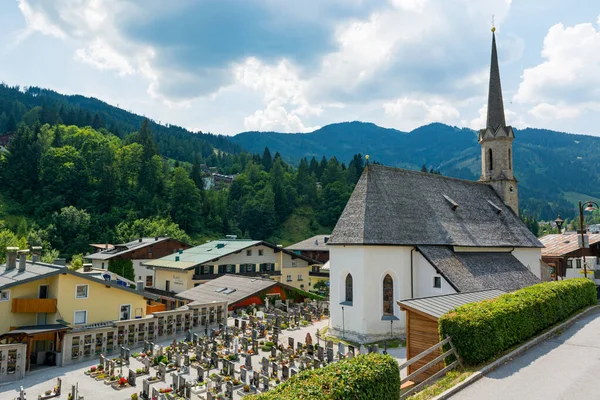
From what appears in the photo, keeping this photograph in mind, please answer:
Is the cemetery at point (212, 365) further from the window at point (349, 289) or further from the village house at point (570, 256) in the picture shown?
the village house at point (570, 256)

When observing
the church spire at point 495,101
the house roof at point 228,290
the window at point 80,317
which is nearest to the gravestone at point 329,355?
the window at point 80,317

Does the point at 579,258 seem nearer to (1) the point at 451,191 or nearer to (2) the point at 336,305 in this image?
(1) the point at 451,191

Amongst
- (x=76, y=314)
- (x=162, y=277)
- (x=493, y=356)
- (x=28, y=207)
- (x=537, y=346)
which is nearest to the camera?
(x=493, y=356)

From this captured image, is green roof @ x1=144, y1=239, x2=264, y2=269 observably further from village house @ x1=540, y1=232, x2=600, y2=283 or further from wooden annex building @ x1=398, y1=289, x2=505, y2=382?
wooden annex building @ x1=398, y1=289, x2=505, y2=382

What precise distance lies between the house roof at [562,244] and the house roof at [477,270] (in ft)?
45.2

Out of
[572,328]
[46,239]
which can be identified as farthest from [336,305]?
[46,239]

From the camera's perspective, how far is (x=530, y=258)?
113 ft

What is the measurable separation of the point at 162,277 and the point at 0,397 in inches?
1231

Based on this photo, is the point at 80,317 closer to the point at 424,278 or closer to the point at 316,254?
the point at 424,278

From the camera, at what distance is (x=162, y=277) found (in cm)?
4869

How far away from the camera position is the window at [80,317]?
25812mm

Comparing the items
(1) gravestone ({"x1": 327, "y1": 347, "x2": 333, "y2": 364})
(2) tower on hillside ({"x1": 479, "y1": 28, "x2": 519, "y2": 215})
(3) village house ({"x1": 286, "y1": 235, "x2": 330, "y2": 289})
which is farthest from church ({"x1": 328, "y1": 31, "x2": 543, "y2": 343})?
(3) village house ({"x1": 286, "y1": 235, "x2": 330, "y2": 289})

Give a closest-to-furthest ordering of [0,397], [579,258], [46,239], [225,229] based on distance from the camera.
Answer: [0,397]
[579,258]
[46,239]
[225,229]

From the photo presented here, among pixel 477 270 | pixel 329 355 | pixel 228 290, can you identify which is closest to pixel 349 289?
pixel 329 355
